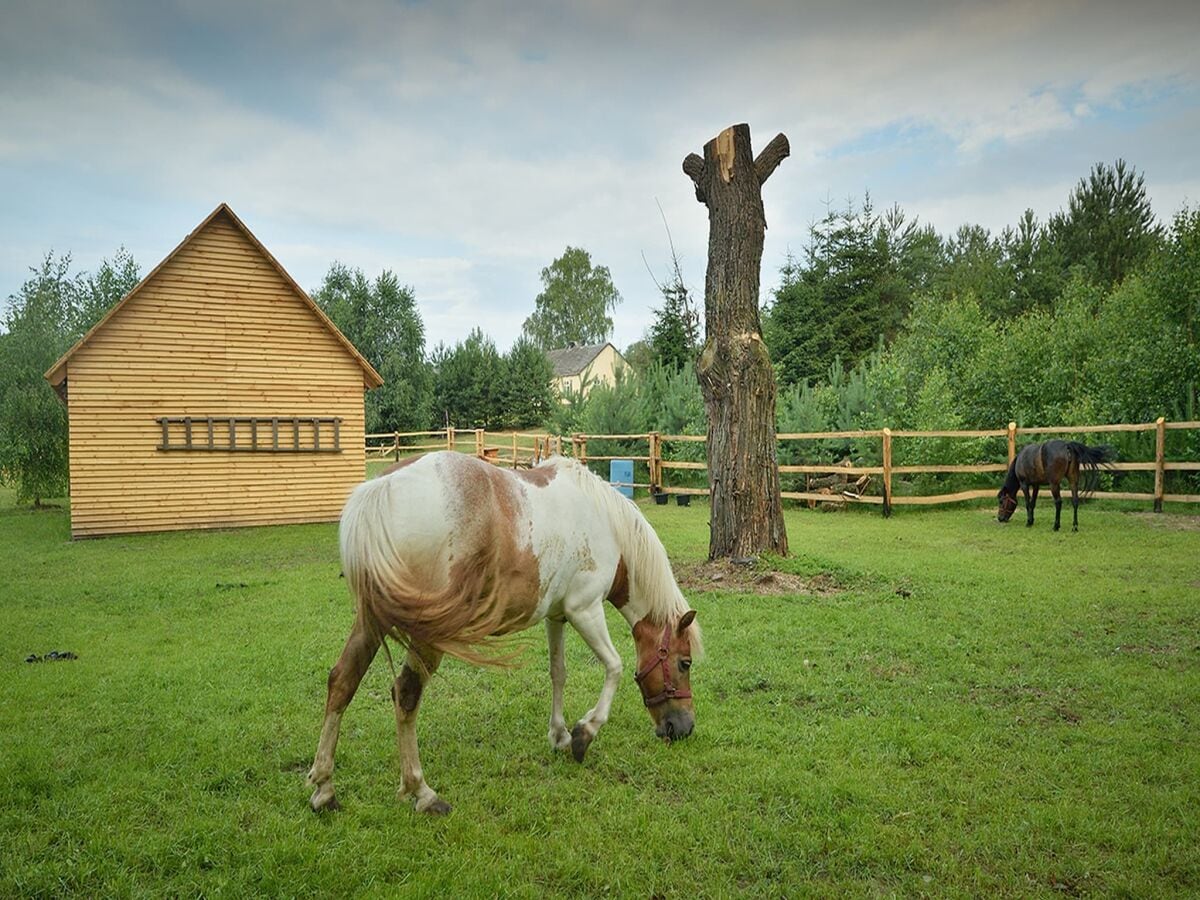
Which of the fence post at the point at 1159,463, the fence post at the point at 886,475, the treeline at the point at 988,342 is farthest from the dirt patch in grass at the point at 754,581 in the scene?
the fence post at the point at 1159,463

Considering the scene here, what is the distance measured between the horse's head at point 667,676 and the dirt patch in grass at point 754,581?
3.26 metres

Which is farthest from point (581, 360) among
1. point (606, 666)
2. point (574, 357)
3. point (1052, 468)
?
point (606, 666)

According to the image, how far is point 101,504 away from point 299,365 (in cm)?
422

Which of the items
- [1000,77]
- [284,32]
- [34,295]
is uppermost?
[284,32]

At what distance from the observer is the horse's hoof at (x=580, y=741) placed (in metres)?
3.08

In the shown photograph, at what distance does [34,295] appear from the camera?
1709 centimetres

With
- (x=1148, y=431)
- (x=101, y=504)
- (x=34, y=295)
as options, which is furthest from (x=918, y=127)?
(x=34, y=295)

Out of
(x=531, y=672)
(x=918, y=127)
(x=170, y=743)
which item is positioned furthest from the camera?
(x=918, y=127)

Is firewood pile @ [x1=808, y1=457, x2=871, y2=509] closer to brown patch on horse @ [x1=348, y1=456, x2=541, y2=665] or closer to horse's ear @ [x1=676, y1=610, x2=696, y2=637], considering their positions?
horse's ear @ [x1=676, y1=610, x2=696, y2=637]

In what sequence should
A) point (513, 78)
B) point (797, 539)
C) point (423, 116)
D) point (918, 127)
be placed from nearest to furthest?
point (797, 539) → point (513, 78) → point (423, 116) → point (918, 127)

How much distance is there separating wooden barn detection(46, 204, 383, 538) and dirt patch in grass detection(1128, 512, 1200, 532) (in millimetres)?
14273

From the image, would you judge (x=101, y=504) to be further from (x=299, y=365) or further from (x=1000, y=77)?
(x=1000, y=77)

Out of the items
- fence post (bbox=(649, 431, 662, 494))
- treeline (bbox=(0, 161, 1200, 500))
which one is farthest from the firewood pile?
fence post (bbox=(649, 431, 662, 494))

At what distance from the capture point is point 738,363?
728cm
